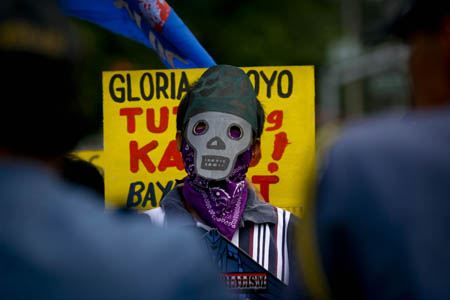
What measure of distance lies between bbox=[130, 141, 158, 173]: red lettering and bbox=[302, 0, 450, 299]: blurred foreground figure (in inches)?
80.3

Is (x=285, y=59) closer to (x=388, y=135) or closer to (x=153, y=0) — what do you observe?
(x=153, y=0)

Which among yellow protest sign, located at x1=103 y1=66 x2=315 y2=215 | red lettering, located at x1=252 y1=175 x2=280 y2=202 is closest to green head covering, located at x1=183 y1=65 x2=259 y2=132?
yellow protest sign, located at x1=103 y1=66 x2=315 y2=215

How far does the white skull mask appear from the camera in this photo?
251cm

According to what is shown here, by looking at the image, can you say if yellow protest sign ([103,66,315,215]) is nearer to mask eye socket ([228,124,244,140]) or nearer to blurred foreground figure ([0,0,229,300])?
mask eye socket ([228,124,244,140])

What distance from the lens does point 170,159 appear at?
10.2ft

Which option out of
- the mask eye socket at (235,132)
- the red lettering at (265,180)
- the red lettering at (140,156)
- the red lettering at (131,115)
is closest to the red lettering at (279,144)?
the red lettering at (265,180)

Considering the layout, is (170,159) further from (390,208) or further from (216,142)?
(390,208)

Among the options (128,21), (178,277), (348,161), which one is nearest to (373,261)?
(348,161)

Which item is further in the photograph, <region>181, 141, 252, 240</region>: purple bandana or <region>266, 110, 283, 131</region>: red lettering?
<region>266, 110, 283, 131</region>: red lettering

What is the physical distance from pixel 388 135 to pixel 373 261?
232 mm

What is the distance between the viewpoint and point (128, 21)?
10.9 feet

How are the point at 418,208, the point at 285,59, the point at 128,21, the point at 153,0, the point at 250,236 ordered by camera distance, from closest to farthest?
the point at 418,208
the point at 250,236
the point at 153,0
the point at 128,21
the point at 285,59

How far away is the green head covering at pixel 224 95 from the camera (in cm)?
256


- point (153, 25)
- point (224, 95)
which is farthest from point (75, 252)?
point (153, 25)
